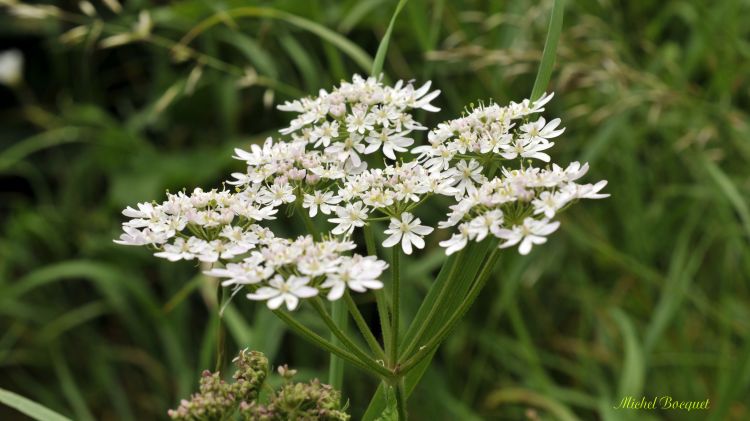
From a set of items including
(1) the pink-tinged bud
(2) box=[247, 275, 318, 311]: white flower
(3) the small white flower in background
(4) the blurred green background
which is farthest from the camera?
(3) the small white flower in background

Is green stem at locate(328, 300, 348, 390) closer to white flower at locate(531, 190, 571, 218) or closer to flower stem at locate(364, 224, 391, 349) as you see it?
flower stem at locate(364, 224, 391, 349)

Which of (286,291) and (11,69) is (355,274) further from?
(11,69)

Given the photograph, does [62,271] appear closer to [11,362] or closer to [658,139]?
[11,362]

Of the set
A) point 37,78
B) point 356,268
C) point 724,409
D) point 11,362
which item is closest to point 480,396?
point 724,409

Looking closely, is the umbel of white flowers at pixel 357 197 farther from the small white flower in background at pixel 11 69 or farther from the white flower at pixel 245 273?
the small white flower in background at pixel 11 69

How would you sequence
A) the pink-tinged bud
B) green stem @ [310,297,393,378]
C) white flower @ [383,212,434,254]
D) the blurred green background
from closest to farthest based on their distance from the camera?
1. green stem @ [310,297,393,378]
2. white flower @ [383,212,434,254]
3. the pink-tinged bud
4. the blurred green background

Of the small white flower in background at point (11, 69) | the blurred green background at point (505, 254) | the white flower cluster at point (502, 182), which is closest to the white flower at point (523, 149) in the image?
the white flower cluster at point (502, 182)

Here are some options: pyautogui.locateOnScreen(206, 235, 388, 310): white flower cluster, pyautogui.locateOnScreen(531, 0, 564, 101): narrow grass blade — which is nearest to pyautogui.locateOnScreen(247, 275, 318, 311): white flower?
pyautogui.locateOnScreen(206, 235, 388, 310): white flower cluster
